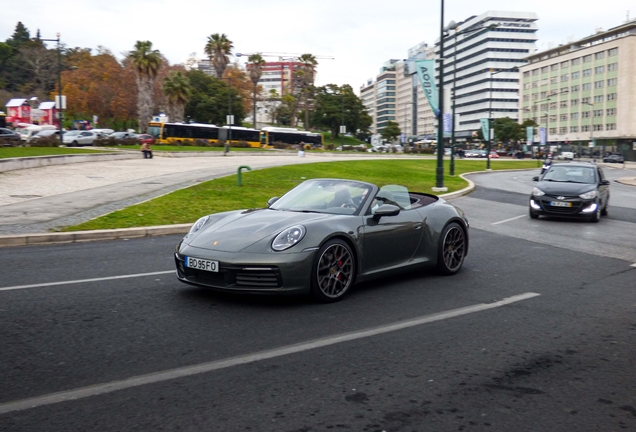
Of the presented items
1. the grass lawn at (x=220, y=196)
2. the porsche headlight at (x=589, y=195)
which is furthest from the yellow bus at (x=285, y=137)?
the porsche headlight at (x=589, y=195)

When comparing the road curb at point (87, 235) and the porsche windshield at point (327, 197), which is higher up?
the porsche windshield at point (327, 197)

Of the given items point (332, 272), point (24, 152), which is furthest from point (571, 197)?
point (24, 152)

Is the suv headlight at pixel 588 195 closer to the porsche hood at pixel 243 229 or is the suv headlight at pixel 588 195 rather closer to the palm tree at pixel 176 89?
the porsche hood at pixel 243 229

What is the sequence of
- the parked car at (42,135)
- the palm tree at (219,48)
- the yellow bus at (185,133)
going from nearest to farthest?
the parked car at (42,135) < the yellow bus at (185,133) < the palm tree at (219,48)

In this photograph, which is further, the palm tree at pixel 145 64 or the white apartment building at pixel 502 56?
the white apartment building at pixel 502 56

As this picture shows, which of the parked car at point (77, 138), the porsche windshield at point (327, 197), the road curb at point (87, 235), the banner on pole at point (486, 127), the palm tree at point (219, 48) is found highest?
the palm tree at point (219, 48)

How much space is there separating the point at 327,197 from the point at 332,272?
3.91 feet

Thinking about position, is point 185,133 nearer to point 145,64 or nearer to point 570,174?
point 145,64

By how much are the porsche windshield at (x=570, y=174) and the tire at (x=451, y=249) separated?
9343 millimetres

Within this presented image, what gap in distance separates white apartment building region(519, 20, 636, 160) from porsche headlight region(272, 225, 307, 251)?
10327 centimetres

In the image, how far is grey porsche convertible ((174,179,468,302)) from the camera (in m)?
5.82

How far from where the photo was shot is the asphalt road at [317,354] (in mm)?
3465

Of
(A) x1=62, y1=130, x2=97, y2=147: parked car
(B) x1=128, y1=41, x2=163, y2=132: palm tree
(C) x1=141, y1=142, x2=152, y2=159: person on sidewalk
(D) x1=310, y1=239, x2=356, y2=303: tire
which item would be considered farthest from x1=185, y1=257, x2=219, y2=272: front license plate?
(B) x1=128, y1=41, x2=163, y2=132: palm tree

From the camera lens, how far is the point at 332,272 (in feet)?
20.6
